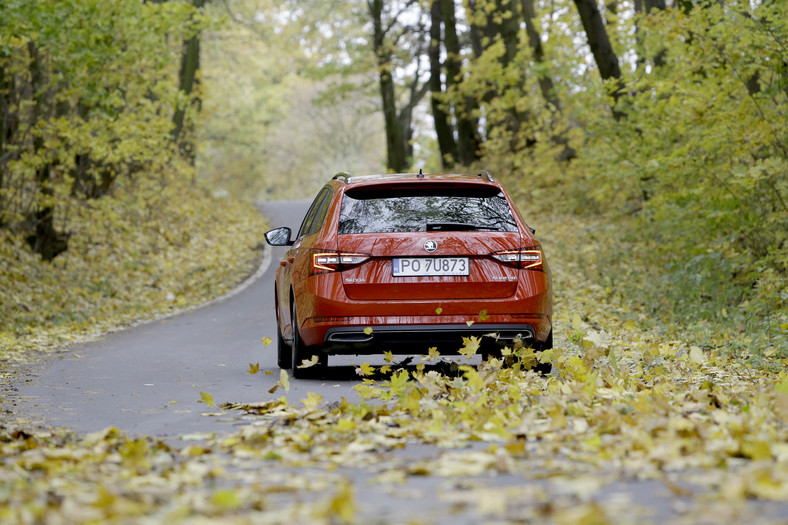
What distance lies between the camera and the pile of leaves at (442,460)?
12.8ft

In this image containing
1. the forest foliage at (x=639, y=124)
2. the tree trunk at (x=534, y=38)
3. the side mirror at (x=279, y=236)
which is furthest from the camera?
the tree trunk at (x=534, y=38)

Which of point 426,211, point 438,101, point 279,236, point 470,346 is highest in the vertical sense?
point 438,101

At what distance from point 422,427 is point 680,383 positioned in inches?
116

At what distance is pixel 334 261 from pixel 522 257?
148 cm

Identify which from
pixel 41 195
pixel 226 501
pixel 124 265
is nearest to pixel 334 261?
pixel 226 501

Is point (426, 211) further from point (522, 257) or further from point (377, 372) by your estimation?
point (377, 372)

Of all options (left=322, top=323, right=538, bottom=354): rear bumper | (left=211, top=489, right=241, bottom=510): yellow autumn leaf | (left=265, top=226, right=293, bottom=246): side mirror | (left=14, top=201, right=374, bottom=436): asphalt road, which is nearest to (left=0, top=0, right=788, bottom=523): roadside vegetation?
(left=211, top=489, right=241, bottom=510): yellow autumn leaf

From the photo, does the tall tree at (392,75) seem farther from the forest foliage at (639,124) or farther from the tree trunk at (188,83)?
the tree trunk at (188,83)

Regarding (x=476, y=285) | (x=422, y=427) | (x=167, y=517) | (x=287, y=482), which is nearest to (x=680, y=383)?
(x=476, y=285)

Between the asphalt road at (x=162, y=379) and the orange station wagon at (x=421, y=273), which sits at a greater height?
the orange station wagon at (x=421, y=273)

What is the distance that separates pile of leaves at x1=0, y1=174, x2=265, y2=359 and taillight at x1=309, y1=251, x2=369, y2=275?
5.24 meters

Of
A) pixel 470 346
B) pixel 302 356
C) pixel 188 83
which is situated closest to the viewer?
pixel 470 346

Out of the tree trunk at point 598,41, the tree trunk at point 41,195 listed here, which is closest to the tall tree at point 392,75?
the tree trunk at point 598,41

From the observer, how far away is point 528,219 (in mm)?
27531
